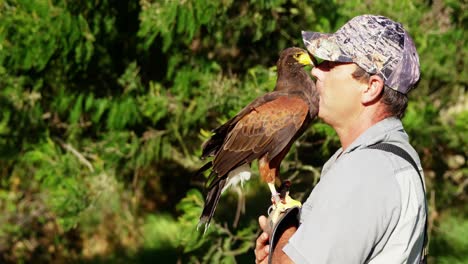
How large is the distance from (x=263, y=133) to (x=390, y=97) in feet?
5.85

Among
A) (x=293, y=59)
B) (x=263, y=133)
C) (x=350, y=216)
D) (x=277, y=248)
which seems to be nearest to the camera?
(x=350, y=216)

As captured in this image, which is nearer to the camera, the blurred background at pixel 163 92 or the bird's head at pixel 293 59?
the bird's head at pixel 293 59

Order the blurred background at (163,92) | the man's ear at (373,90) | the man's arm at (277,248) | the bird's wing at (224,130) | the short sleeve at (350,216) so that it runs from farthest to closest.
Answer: the blurred background at (163,92)
the bird's wing at (224,130)
the man's ear at (373,90)
the man's arm at (277,248)
the short sleeve at (350,216)

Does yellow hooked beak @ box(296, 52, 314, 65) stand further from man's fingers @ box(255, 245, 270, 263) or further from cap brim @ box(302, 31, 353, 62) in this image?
man's fingers @ box(255, 245, 270, 263)

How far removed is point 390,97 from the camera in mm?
2590

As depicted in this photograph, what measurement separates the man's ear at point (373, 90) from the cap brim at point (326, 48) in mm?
101

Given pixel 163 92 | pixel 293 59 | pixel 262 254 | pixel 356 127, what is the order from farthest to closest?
pixel 163 92 → pixel 293 59 → pixel 262 254 → pixel 356 127

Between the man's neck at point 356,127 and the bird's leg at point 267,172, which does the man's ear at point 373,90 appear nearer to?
the man's neck at point 356,127

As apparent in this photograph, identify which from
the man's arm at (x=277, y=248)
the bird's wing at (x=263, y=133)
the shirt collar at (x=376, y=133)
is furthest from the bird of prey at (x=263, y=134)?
the shirt collar at (x=376, y=133)

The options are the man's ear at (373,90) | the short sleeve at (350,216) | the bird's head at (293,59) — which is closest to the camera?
the short sleeve at (350,216)

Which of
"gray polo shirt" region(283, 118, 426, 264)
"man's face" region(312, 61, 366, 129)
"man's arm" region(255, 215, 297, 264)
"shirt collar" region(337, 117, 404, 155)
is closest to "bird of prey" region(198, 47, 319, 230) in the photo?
"man's arm" region(255, 215, 297, 264)

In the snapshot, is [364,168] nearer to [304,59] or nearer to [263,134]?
[263,134]

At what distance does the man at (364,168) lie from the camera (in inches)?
91.0

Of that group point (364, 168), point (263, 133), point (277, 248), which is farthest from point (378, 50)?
point (263, 133)
